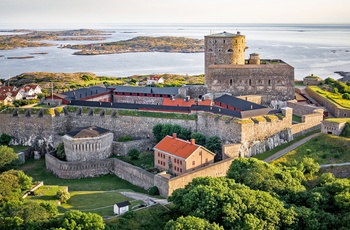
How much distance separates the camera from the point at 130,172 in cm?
3297

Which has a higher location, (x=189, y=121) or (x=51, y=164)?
(x=189, y=121)

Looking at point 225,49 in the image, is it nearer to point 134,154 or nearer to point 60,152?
point 134,154

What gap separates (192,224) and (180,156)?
9.95 m

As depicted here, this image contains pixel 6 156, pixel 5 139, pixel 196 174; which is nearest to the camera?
pixel 196 174

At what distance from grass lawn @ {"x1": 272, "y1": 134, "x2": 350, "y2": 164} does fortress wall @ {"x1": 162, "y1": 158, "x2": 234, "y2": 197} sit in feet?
12.8

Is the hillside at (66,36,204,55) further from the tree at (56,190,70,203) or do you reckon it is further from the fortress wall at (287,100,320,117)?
the tree at (56,190,70,203)

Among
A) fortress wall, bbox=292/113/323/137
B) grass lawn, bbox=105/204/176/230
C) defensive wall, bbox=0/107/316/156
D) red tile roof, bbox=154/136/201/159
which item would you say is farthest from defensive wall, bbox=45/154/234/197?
fortress wall, bbox=292/113/323/137

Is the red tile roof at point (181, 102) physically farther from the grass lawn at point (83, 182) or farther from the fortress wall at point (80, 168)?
the grass lawn at point (83, 182)

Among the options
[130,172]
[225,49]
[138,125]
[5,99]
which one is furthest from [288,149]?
[5,99]

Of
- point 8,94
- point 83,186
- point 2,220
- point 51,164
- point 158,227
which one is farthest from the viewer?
point 8,94

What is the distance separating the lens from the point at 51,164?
1414 inches

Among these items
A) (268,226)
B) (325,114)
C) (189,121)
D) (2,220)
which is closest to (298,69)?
(325,114)

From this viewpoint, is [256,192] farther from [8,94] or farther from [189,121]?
[8,94]

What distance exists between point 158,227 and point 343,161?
617 inches
